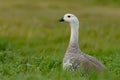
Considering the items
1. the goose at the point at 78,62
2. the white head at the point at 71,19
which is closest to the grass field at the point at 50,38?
the goose at the point at 78,62

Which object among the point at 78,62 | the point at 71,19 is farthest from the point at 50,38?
the point at 78,62

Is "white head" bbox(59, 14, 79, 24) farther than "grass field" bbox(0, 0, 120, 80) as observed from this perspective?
Yes

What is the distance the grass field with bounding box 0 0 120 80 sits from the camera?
9925mm

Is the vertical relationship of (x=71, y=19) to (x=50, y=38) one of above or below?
above

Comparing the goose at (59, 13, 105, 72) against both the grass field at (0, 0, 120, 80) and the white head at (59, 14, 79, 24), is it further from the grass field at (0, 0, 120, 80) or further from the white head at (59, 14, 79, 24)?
the white head at (59, 14, 79, 24)

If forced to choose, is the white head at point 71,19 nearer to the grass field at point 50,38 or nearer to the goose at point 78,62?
the goose at point 78,62

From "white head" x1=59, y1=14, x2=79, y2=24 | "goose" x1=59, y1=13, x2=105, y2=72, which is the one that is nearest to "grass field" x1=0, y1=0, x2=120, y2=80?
"goose" x1=59, y1=13, x2=105, y2=72

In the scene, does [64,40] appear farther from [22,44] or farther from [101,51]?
[101,51]

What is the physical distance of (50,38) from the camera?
19750 mm

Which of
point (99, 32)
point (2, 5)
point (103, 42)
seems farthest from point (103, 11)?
point (103, 42)

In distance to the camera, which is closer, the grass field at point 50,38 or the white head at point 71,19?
the grass field at point 50,38

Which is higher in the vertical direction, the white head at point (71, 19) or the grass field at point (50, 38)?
the white head at point (71, 19)

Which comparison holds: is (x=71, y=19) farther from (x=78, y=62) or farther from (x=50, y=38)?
(x=50, y=38)

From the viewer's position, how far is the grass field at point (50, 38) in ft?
32.6
